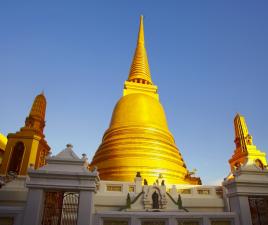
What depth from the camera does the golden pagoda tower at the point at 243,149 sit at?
83.5 feet

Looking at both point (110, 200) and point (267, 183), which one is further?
point (110, 200)

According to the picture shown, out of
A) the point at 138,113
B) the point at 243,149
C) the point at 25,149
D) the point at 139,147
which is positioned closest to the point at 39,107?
the point at 25,149

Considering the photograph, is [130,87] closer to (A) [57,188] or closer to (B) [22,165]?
(B) [22,165]

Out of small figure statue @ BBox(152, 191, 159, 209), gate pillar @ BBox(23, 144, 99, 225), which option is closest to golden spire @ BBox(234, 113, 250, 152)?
small figure statue @ BBox(152, 191, 159, 209)

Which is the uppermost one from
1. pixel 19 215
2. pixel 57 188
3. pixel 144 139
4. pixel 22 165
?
pixel 144 139

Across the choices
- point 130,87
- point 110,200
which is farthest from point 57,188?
point 130,87

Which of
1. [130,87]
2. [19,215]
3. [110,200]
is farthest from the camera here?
[130,87]

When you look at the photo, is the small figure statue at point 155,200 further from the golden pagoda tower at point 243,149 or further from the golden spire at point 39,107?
the golden spire at point 39,107

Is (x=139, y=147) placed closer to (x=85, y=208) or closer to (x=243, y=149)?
(x=243, y=149)

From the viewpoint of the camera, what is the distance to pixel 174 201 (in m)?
15.5

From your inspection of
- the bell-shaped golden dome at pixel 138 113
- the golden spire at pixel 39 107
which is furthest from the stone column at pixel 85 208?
the golden spire at pixel 39 107

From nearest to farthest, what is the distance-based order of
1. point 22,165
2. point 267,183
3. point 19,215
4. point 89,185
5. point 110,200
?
point 19,215 → point 89,185 → point 267,183 → point 110,200 → point 22,165

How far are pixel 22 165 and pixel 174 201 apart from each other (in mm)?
11730

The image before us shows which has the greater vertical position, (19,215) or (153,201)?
(153,201)
